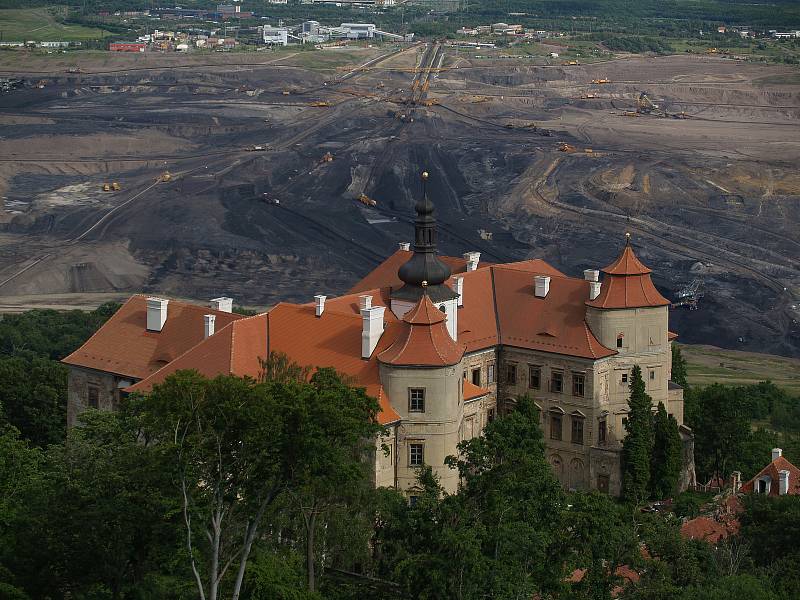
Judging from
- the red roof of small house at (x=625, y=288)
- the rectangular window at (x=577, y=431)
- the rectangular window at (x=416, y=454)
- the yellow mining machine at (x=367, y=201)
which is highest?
the yellow mining machine at (x=367, y=201)

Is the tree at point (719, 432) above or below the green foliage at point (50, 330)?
below

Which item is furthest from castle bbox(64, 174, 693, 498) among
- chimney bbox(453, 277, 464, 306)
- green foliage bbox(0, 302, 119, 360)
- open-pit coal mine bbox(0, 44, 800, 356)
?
open-pit coal mine bbox(0, 44, 800, 356)

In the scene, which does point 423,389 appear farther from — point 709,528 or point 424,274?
point 709,528

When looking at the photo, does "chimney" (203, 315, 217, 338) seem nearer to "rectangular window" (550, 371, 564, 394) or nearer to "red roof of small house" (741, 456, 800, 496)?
"rectangular window" (550, 371, 564, 394)

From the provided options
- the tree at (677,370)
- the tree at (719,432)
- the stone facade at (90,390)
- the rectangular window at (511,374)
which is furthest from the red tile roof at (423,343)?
the tree at (677,370)

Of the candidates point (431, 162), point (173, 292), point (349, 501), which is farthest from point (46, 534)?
point (431, 162)

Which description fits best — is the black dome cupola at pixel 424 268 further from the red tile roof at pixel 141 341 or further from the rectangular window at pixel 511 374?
the red tile roof at pixel 141 341
